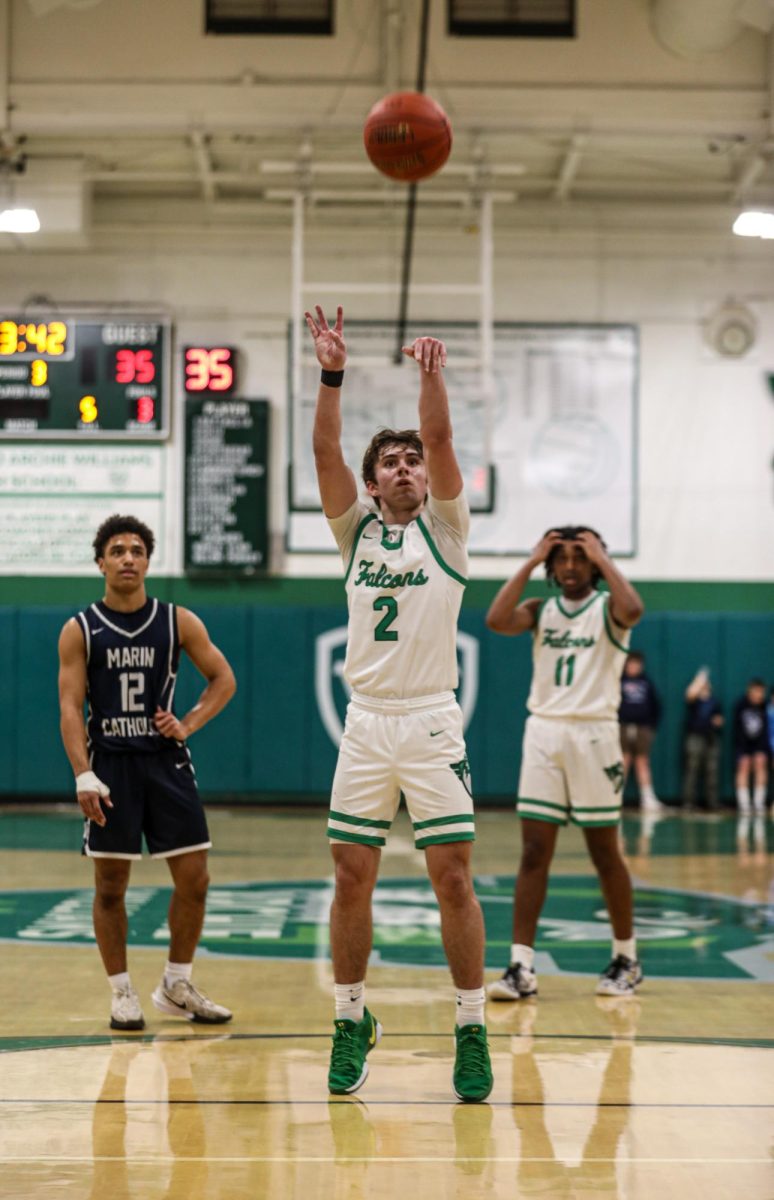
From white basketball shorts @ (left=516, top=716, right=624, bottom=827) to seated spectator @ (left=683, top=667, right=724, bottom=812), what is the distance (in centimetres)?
945

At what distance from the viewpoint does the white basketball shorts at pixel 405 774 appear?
14.5 feet

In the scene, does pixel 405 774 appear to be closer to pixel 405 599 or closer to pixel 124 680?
pixel 405 599

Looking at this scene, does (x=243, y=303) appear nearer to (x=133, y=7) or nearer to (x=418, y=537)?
(x=133, y=7)

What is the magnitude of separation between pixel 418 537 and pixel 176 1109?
1808 mm

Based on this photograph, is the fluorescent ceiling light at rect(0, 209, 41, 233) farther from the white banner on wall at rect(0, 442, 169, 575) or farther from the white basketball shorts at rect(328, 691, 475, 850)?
the white basketball shorts at rect(328, 691, 475, 850)

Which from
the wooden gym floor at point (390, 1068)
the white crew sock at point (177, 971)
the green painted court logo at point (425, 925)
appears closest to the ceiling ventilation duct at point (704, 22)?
the green painted court logo at point (425, 925)

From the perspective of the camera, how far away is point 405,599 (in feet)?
14.7

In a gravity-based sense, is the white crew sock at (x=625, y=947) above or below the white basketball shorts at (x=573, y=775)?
below

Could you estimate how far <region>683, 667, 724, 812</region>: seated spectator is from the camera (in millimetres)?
15414

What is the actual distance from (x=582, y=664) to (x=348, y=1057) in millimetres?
2354

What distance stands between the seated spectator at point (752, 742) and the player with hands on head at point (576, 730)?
9.51m

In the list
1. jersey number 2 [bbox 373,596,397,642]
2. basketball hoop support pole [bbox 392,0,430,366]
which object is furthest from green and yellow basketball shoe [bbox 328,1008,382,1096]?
basketball hoop support pole [bbox 392,0,430,366]

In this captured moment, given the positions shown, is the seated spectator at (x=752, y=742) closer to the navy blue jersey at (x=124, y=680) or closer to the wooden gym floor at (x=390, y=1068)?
the wooden gym floor at (x=390, y=1068)

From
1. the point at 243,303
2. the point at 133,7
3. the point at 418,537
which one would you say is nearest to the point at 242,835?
the point at 243,303
